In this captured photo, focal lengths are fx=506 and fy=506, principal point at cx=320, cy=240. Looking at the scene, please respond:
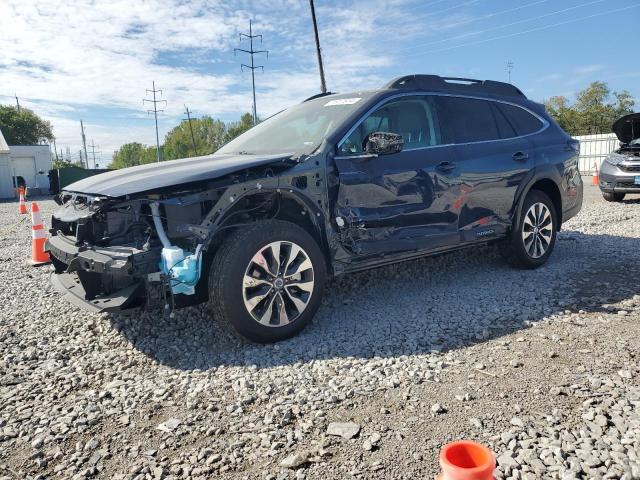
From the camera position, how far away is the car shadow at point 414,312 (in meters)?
3.51

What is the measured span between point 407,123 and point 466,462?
3.41 m

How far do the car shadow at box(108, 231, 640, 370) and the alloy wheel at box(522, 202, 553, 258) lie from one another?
230 mm

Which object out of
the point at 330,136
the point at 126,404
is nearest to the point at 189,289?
the point at 126,404

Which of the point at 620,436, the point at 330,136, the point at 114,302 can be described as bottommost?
the point at 620,436

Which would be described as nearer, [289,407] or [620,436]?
[620,436]

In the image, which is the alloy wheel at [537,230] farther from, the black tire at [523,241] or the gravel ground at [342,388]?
the gravel ground at [342,388]

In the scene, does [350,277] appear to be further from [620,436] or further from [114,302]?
[620,436]

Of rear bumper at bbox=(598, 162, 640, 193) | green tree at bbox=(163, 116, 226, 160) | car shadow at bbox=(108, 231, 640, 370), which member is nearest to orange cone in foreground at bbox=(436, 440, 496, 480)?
car shadow at bbox=(108, 231, 640, 370)

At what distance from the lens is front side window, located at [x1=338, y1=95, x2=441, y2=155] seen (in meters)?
4.13

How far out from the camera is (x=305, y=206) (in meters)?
3.76

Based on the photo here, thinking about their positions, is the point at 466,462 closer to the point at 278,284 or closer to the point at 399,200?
the point at 278,284

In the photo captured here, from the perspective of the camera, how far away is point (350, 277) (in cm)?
530

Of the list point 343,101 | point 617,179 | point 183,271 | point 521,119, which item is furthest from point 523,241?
point 617,179

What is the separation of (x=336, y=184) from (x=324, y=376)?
148 cm
